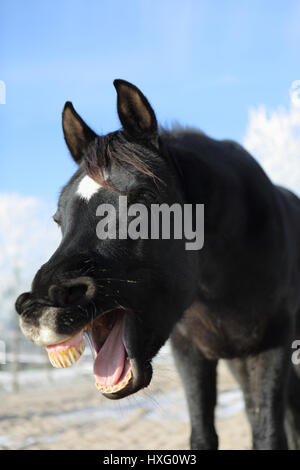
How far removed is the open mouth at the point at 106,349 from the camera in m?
2.16

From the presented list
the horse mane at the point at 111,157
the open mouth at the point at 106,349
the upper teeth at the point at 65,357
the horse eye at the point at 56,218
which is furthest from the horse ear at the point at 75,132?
the upper teeth at the point at 65,357

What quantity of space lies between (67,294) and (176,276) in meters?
0.75

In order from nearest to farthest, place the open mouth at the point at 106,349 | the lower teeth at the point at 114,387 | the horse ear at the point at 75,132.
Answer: the open mouth at the point at 106,349 < the lower teeth at the point at 114,387 < the horse ear at the point at 75,132

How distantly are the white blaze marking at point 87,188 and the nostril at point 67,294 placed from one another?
0.51 metres

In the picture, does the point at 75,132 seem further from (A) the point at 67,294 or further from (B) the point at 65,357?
(B) the point at 65,357

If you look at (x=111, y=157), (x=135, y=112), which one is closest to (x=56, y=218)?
(x=111, y=157)

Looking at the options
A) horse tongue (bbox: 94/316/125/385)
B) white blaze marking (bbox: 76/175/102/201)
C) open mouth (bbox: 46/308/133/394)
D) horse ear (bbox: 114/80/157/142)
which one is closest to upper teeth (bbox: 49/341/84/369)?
open mouth (bbox: 46/308/133/394)

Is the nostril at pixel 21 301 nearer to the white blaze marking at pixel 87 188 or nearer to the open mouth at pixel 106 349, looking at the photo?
the open mouth at pixel 106 349

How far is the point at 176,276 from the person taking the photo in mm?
2666

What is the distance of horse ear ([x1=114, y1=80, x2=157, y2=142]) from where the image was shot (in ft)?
8.55

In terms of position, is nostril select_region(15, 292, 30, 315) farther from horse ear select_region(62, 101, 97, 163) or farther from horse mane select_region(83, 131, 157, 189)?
horse ear select_region(62, 101, 97, 163)

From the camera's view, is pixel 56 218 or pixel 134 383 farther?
pixel 56 218

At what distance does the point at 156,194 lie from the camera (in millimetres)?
2605

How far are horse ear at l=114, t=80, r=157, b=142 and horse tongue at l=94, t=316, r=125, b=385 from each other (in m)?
1.04
